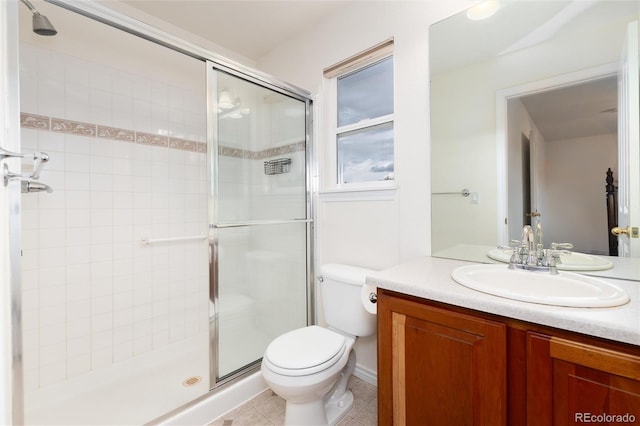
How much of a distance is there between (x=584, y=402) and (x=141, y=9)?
2952 millimetres

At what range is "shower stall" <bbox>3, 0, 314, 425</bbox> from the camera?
1.59m

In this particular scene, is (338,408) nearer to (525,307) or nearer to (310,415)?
(310,415)

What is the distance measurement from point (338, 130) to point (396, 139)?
54cm

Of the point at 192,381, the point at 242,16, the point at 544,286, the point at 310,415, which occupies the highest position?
the point at 242,16

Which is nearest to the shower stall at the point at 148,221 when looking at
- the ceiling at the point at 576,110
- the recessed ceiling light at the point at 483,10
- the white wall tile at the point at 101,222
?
the white wall tile at the point at 101,222

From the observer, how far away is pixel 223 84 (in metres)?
1.64

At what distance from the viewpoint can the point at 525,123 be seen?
127 centimetres

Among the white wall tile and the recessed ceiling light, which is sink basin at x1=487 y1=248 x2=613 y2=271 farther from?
the white wall tile

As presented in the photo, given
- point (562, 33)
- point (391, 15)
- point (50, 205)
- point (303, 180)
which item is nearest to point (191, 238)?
point (50, 205)

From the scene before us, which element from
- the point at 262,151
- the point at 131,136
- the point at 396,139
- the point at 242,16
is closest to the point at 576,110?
the point at 396,139

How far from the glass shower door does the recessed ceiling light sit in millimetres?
1167

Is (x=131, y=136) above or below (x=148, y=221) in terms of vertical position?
above

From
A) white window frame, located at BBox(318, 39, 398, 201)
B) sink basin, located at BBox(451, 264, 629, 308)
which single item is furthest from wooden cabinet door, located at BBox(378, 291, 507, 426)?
white window frame, located at BBox(318, 39, 398, 201)

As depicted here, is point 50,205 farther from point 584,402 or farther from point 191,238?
point 584,402
